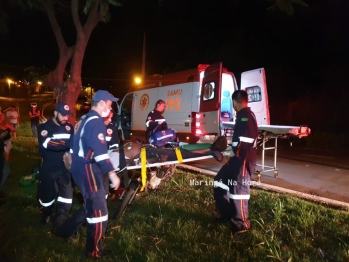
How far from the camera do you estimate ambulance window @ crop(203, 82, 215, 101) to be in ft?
26.5

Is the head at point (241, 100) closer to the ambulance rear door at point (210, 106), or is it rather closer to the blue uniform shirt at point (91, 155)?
the blue uniform shirt at point (91, 155)

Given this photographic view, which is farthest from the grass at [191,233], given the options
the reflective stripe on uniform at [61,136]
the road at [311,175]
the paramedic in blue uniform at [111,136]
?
the road at [311,175]

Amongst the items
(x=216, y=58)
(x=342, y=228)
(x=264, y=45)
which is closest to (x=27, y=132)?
(x=216, y=58)

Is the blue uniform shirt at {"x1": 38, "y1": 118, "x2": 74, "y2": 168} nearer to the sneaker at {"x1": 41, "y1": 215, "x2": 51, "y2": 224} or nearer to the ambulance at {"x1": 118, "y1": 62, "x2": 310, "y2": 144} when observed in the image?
the sneaker at {"x1": 41, "y1": 215, "x2": 51, "y2": 224}

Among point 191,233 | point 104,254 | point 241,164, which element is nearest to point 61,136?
point 104,254

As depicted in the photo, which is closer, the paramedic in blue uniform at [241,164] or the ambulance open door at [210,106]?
the paramedic in blue uniform at [241,164]

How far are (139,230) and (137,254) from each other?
617mm

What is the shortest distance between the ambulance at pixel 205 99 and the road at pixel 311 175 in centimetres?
96

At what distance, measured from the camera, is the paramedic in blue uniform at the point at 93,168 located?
142 inches

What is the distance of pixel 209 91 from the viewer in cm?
822

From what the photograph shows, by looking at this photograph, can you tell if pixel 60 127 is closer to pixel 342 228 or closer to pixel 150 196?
pixel 150 196

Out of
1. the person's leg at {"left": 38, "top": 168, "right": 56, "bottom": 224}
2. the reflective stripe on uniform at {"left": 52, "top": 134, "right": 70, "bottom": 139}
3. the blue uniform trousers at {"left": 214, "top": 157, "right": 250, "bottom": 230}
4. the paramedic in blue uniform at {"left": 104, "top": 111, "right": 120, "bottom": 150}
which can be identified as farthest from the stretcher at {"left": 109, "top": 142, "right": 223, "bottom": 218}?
the person's leg at {"left": 38, "top": 168, "right": 56, "bottom": 224}

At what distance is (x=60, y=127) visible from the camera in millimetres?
4742

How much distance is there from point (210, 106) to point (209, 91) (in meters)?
0.40
